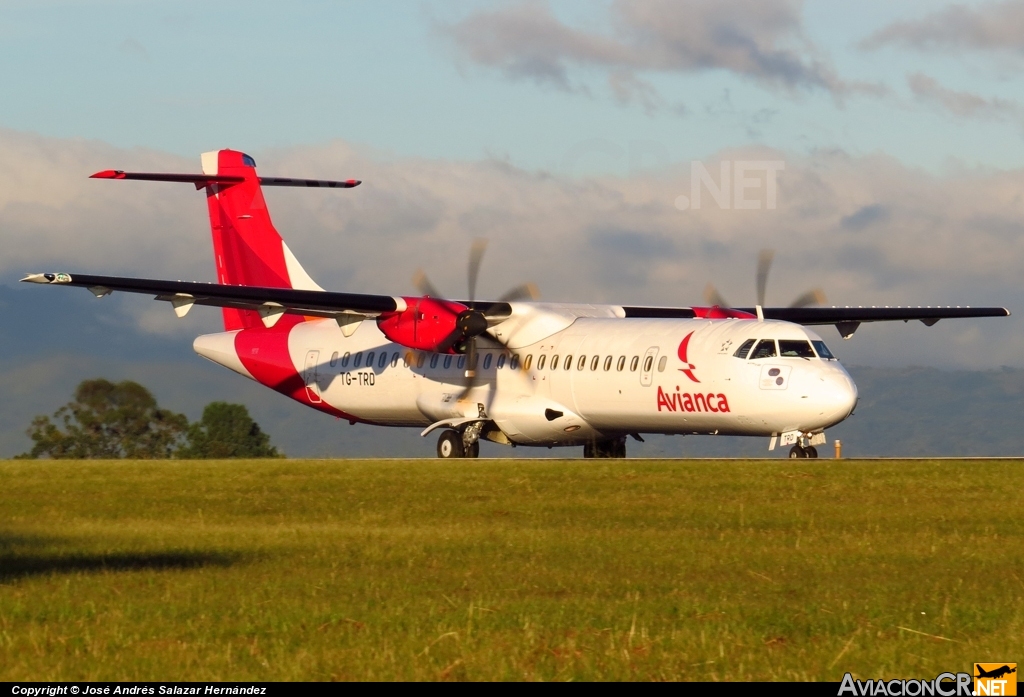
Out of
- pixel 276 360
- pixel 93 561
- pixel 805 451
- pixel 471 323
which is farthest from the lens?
pixel 276 360

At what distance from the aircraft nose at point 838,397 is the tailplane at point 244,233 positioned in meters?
16.3

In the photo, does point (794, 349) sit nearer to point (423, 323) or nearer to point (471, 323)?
point (471, 323)

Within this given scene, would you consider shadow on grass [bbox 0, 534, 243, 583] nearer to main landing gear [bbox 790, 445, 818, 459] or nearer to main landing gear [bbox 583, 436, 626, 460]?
main landing gear [bbox 790, 445, 818, 459]

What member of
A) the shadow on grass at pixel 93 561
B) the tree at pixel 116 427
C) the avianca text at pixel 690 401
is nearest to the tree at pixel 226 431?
the tree at pixel 116 427

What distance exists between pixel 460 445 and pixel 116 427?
30754 mm

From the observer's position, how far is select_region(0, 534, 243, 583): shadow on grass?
14.0m

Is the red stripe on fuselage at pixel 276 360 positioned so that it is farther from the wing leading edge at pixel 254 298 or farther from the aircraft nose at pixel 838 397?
the aircraft nose at pixel 838 397

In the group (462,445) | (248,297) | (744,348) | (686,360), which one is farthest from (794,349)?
(248,297)


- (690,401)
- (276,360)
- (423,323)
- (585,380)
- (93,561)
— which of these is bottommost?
(93,561)

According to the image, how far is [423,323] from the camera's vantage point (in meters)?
32.4

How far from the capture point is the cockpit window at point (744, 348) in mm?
28938

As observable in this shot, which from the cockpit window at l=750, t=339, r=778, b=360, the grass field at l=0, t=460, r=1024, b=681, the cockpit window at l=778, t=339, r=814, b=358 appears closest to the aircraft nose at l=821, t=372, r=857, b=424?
the cockpit window at l=778, t=339, r=814, b=358

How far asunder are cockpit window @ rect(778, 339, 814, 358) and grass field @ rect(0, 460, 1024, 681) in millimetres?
4974

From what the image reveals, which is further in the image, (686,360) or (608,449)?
(608,449)
